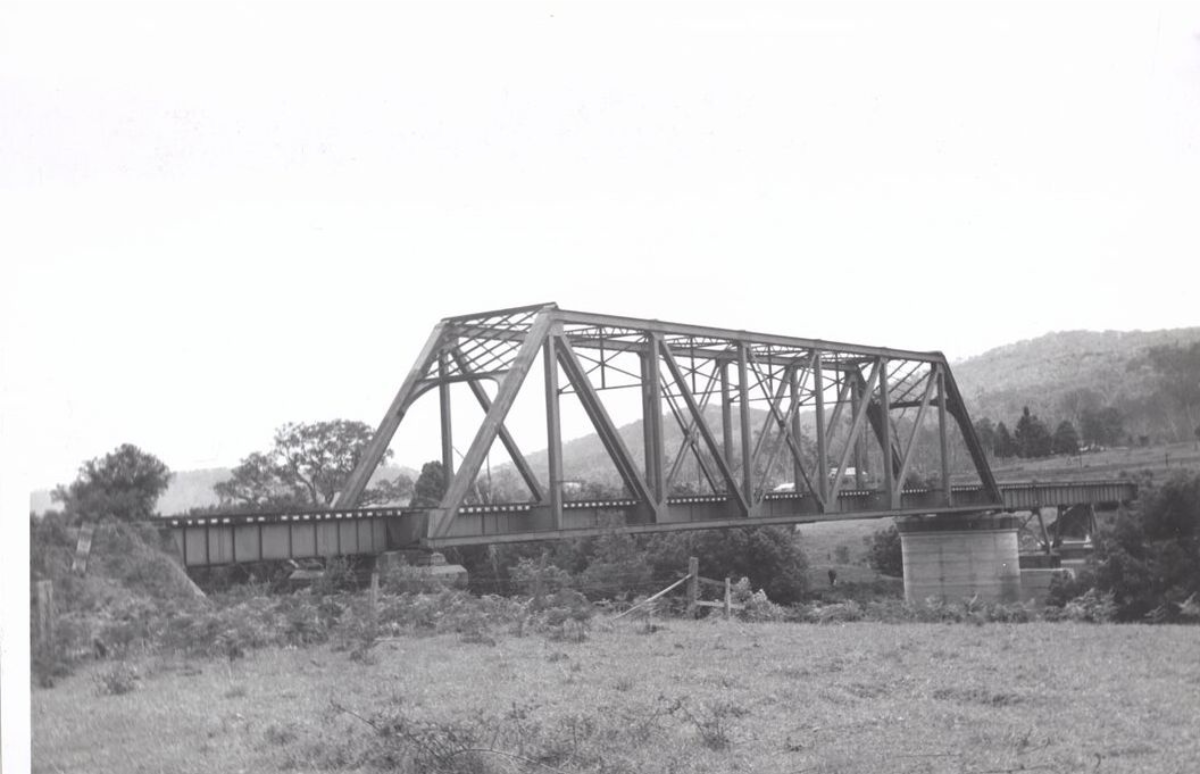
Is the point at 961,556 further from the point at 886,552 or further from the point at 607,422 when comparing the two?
the point at 607,422

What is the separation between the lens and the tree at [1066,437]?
91.0ft

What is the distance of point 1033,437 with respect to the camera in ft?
134

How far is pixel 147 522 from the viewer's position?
57.0 ft

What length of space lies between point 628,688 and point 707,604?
33.4ft

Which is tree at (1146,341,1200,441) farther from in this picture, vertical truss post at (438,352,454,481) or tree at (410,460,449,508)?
tree at (410,460,449,508)

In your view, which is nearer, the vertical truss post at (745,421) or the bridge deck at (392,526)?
the bridge deck at (392,526)

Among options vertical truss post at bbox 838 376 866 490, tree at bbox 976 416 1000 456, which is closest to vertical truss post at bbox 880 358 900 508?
vertical truss post at bbox 838 376 866 490

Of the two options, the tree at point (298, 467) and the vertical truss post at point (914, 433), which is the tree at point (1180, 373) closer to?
the tree at point (298, 467)

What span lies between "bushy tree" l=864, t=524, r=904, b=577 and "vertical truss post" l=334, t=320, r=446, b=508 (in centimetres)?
2475

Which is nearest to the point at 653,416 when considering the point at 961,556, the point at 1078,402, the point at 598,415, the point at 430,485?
the point at 598,415

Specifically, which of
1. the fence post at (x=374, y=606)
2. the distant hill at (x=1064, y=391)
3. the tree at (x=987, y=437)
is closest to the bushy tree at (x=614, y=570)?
the fence post at (x=374, y=606)

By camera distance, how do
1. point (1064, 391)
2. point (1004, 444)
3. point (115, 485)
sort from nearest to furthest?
point (115, 485) < point (1064, 391) < point (1004, 444)

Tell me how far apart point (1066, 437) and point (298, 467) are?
20235 millimetres

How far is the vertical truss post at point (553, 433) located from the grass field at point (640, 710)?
9.50 metres
